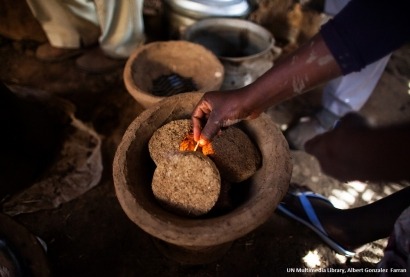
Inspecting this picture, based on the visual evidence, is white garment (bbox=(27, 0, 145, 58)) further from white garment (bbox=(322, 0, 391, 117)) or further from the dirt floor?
white garment (bbox=(322, 0, 391, 117))

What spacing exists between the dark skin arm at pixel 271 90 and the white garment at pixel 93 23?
2.14 meters

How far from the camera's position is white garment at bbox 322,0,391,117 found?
257 centimetres

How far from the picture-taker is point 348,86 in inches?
106

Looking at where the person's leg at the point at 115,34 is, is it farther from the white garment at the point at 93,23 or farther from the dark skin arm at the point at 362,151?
the dark skin arm at the point at 362,151

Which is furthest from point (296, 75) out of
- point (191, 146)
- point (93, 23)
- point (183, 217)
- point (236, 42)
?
point (93, 23)

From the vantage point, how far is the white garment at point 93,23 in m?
3.11

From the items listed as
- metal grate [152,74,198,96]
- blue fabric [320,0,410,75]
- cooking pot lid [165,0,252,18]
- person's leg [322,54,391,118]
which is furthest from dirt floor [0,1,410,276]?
blue fabric [320,0,410,75]

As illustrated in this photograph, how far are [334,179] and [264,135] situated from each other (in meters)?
1.37

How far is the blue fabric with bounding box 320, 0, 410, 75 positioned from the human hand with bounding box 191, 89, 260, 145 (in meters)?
0.45

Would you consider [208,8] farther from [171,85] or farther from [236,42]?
[171,85]

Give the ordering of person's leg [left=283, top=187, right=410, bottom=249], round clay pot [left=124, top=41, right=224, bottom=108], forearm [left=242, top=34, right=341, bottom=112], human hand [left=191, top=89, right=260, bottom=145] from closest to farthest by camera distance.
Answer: forearm [left=242, top=34, right=341, bottom=112], human hand [left=191, top=89, right=260, bottom=145], person's leg [left=283, top=187, right=410, bottom=249], round clay pot [left=124, top=41, right=224, bottom=108]

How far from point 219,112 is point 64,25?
278 centimetres

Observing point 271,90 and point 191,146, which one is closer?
point 271,90

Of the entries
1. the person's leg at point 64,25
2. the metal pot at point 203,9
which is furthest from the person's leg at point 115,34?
the metal pot at point 203,9
